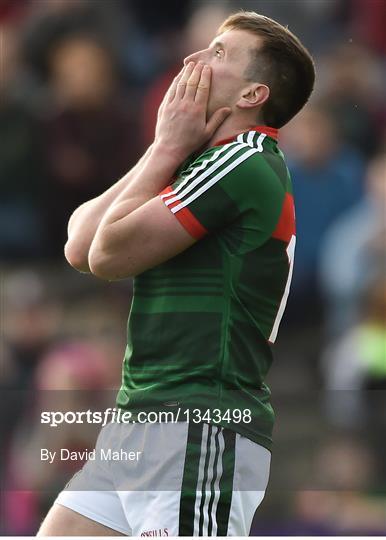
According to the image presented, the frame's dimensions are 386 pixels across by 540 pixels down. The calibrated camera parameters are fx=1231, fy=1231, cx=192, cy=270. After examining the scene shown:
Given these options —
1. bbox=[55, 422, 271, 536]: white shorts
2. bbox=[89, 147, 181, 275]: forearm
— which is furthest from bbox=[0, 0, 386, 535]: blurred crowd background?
bbox=[89, 147, 181, 275]: forearm

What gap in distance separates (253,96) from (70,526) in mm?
1380

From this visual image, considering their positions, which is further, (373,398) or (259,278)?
(373,398)

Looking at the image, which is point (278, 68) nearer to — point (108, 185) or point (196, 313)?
point (196, 313)

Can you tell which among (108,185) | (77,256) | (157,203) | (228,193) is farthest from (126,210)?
(108,185)

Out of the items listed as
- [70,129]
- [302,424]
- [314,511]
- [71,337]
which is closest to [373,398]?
[302,424]

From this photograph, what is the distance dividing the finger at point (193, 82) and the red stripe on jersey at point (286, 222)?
0.40 meters

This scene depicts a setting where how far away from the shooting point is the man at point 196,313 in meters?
3.43

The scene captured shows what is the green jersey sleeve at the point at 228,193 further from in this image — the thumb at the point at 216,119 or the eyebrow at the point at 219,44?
the eyebrow at the point at 219,44

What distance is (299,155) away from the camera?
7.25 m

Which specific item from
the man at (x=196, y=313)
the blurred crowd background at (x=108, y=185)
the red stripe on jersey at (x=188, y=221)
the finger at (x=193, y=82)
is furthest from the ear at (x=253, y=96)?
the blurred crowd background at (x=108, y=185)

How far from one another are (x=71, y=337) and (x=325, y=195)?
1.71 m

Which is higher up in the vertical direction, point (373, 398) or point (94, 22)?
point (94, 22)

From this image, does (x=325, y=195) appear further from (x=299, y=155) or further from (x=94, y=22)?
(x=94, y=22)

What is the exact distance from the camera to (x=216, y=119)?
11.9 feet
